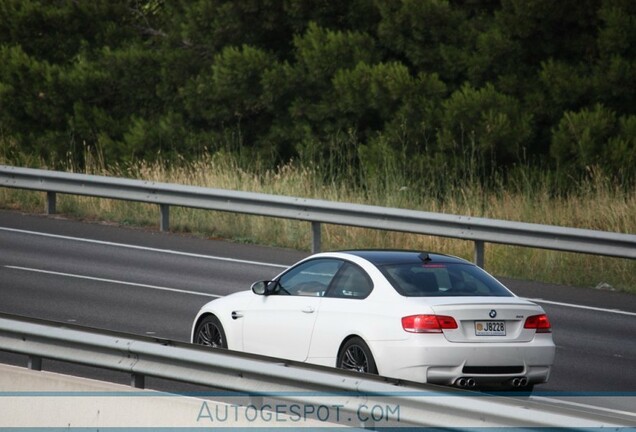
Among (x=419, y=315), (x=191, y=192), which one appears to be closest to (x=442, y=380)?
(x=419, y=315)

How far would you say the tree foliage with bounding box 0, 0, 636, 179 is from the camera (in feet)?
87.9

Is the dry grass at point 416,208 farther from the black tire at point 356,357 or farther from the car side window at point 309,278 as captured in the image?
the black tire at point 356,357

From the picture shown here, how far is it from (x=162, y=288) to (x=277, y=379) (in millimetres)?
8444

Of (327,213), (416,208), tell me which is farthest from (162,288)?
(416,208)

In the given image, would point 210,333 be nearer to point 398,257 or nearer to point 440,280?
point 398,257

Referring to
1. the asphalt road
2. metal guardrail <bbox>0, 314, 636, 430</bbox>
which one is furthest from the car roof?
metal guardrail <bbox>0, 314, 636, 430</bbox>

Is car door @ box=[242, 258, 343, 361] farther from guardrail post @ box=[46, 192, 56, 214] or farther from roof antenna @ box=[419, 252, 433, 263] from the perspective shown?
guardrail post @ box=[46, 192, 56, 214]

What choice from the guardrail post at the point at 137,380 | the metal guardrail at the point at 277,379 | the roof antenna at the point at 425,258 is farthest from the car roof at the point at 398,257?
the guardrail post at the point at 137,380

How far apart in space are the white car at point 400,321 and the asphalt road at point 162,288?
1.08 metres

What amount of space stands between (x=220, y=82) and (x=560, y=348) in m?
18.8

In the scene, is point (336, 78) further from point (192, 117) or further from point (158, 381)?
point (158, 381)

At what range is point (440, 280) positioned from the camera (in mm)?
10859

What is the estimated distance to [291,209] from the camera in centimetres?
1952

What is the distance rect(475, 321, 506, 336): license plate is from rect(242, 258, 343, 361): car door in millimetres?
1587
